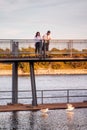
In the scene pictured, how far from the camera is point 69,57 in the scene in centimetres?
5756

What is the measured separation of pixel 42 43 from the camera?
5709 cm

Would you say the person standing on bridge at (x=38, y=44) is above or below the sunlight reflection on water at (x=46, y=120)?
above

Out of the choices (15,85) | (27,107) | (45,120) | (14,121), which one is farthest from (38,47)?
(14,121)

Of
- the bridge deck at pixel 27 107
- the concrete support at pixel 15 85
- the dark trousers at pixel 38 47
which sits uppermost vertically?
the dark trousers at pixel 38 47

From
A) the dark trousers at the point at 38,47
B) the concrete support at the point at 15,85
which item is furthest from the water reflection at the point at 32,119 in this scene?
the dark trousers at the point at 38,47

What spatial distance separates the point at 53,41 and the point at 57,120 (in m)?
11.3

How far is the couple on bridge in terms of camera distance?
56938mm

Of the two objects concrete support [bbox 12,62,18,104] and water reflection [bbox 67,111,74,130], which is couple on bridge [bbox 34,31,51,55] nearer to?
concrete support [bbox 12,62,18,104]

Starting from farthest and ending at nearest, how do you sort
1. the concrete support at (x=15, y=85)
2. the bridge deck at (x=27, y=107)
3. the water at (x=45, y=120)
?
1. the concrete support at (x=15, y=85)
2. the bridge deck at (x=27, y=107)
3. the water at (x=45, y=120)

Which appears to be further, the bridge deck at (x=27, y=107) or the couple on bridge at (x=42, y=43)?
the couple on bridge at (x=42, y=43)

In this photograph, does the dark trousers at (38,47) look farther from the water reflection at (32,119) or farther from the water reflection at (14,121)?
the water reflection at (14,121)

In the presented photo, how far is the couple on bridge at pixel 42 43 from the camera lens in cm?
5694

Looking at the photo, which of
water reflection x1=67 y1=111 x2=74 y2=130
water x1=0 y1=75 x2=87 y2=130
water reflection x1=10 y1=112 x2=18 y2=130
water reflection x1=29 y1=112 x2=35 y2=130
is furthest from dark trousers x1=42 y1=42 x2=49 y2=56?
water reflection x1=10 y1=112 x2=18 y2=130

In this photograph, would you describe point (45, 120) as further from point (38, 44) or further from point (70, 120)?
point (38, 44)
